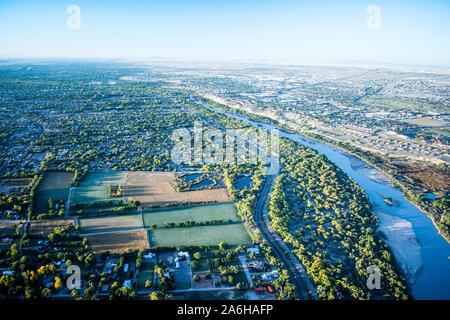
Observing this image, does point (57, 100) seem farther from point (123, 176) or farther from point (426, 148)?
point (426, 148)

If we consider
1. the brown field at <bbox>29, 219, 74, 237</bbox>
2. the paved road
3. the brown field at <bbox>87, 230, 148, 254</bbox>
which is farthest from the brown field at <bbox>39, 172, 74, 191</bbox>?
Answer: the paved road

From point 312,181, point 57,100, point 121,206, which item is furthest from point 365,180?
point 57,100

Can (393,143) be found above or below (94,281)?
above

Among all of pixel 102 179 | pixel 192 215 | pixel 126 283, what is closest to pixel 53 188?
pixel 102 179

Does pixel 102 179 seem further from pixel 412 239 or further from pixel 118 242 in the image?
pixel 412 239

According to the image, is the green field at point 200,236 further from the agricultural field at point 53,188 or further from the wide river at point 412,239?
the wide river at point 412,239

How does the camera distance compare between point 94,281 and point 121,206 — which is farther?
point 121,206

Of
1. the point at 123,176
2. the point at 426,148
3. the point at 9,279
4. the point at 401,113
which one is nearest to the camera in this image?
the point at 9,279

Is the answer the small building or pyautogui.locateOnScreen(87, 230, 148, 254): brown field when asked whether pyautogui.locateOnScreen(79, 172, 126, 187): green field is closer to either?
pyautogui.locateOnScreen(87, 230, 148, 254): brown field

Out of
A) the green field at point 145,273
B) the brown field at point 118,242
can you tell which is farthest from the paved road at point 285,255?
the brown field at point 118,242
